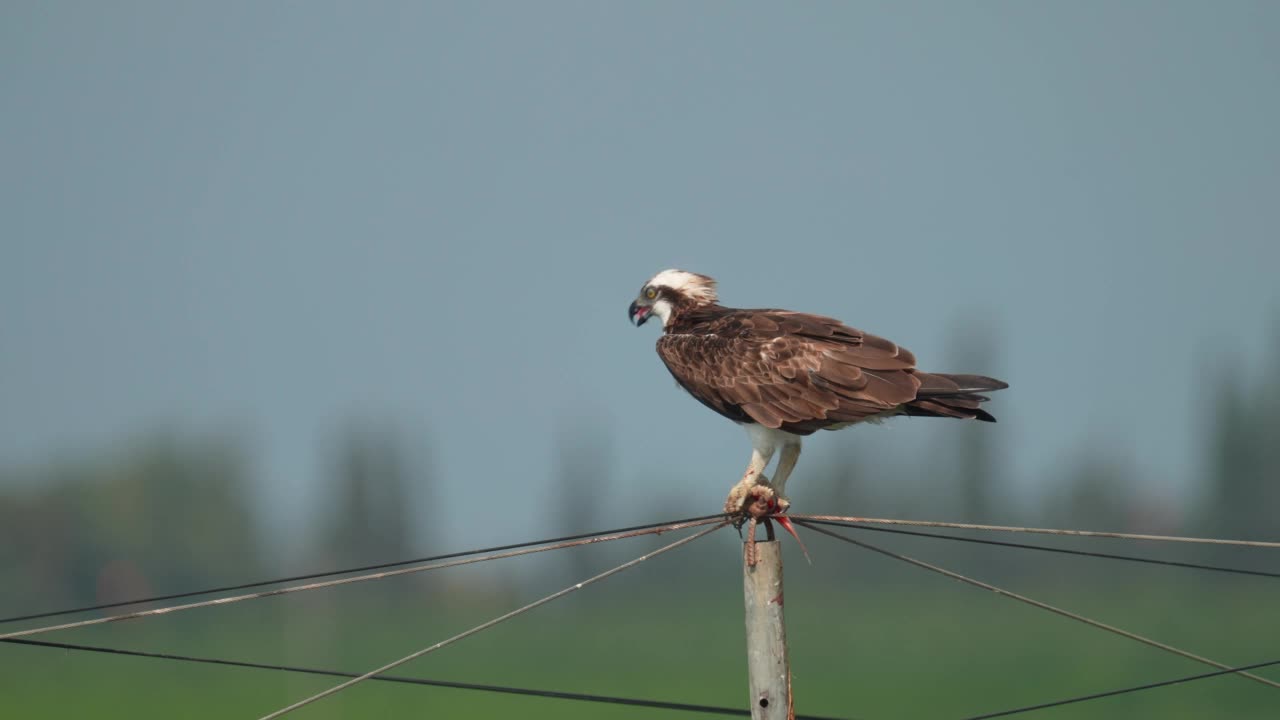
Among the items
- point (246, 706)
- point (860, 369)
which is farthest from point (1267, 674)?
point (860, 369)

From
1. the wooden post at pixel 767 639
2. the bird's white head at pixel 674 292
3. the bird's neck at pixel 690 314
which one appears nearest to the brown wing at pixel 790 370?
the bird's neck at pixel 690 314

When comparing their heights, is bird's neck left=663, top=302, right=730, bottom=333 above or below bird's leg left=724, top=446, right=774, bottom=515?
above

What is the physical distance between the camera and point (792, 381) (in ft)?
32.1

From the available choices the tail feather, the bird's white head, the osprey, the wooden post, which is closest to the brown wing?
the osprey

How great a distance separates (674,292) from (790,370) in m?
2.10

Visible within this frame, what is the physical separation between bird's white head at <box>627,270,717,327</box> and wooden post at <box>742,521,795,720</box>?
404cm

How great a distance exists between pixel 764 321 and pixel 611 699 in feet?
11.7

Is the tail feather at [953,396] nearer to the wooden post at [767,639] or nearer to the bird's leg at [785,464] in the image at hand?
the bird's leg at [785,464]

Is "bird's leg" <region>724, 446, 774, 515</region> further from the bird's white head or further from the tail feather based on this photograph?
the bird's white head

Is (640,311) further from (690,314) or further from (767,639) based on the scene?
(767,639)

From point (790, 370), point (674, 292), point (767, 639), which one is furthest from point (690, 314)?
point (767, 639)

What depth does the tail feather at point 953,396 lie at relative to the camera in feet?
30.1

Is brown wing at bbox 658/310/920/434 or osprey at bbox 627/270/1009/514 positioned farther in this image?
brown wing at bbox 658/310/920/434

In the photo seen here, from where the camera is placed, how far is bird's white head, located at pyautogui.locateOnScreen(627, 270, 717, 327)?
38.0 feet
